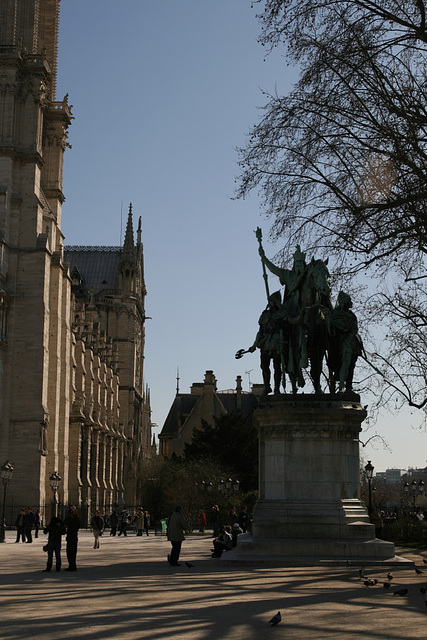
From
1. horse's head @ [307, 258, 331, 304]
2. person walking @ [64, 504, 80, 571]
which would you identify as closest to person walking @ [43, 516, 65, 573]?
person walking @ [64, 504, 80, 571]

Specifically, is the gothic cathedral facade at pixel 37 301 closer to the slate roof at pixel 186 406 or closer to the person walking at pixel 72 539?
the slate roof at pixel 186 406

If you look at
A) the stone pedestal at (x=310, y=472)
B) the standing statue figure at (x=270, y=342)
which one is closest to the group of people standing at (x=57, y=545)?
the stone pedestal at (x=310, y=472)

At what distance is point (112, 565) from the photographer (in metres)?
21.5

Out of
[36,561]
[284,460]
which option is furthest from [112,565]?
[284,460]

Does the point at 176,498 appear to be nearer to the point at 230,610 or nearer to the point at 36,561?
the point at 36,561

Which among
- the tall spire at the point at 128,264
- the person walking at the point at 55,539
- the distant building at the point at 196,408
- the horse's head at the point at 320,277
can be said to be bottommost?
the person walking at the point at 55,539

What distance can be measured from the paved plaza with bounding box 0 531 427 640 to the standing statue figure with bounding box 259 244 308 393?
213 inches

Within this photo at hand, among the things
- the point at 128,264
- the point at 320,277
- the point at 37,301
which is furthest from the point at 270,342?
the point at 128,264

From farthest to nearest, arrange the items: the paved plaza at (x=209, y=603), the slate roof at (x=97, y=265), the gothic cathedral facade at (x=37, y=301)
→ 1. the slate roof at (x=97, y=265)
2. the gothic cathedral facade at (x=37, y=301)
3. the paved plaza at (x=209, y=603)

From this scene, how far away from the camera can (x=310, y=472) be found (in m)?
21.5

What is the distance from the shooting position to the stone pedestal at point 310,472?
20.9 metres

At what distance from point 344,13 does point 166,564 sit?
13103 mm

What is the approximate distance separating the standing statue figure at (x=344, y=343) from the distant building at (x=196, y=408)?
2366 inches

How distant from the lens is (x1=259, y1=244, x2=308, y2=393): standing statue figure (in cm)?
2299
